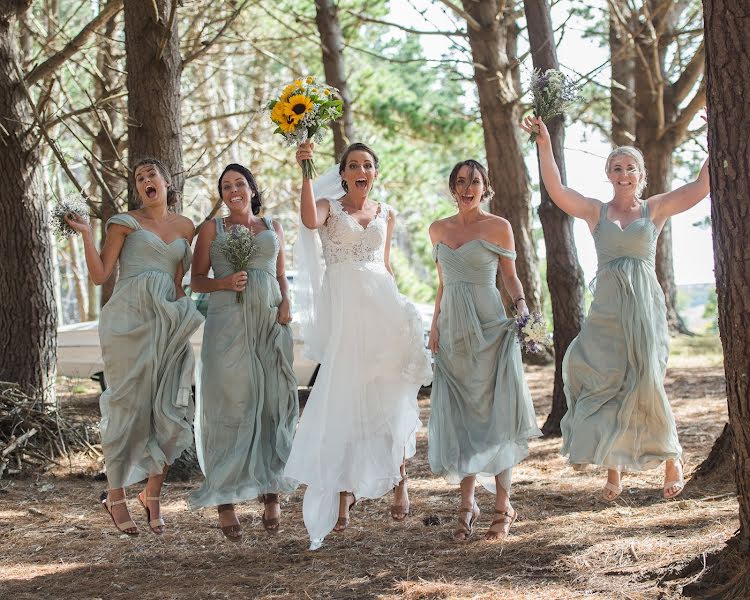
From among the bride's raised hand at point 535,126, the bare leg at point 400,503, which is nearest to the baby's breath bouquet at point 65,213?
the bare leg at point 400,503

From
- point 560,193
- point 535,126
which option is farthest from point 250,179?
point 560,193

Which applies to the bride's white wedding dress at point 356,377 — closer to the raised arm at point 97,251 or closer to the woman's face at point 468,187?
the woman's face at point 468,187

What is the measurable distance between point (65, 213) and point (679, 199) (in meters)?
3.78

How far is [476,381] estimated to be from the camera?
6.00 meters

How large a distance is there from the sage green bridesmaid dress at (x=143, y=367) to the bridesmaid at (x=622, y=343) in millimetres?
2428

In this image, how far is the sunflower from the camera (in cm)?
575

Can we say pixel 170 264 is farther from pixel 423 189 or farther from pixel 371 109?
pixel 423 189

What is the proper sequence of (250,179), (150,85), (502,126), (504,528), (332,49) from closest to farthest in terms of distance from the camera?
1. (504,528)
2. (250,179)
3. (150,85)
4. (502,126)
5. (332,49)

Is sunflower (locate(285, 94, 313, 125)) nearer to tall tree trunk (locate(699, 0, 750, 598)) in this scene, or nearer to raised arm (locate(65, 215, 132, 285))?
raised arm (locate(65, 215, 132, 285))

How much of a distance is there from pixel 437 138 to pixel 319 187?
1585 cm

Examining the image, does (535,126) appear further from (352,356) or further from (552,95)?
(352,356)

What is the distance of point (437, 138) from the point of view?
854 inches

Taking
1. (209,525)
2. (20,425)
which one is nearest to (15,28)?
(20,425)

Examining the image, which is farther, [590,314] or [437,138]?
[437,138]
